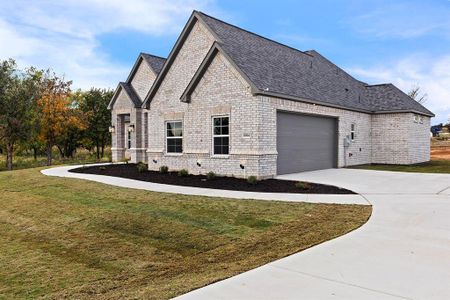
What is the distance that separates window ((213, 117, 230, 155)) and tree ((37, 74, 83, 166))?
67.4ft

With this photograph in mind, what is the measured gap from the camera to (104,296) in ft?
14.9

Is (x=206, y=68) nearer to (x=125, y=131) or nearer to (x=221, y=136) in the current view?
(x=221, y=136)

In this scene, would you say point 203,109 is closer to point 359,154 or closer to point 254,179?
point 254,179

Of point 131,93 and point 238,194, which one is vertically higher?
point 131,93

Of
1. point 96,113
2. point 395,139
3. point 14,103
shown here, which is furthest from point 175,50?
point 96,113

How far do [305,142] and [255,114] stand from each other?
4263 mm

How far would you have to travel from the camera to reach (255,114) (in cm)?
1352

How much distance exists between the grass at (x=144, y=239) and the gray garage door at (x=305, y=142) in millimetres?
6094

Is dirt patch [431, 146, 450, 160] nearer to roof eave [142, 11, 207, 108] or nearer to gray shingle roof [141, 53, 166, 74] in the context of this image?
gray shingle roof [141, 53, 166, 74]

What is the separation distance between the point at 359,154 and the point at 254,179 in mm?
11072

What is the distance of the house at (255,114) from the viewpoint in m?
14.0

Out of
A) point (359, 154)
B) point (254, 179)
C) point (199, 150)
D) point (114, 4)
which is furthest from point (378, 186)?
point (114, 4)

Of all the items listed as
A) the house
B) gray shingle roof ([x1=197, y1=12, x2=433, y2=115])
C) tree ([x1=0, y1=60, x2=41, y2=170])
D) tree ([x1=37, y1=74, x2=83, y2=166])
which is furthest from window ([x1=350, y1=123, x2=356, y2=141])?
tree ([x1=0, y1=60, x2=41, y2=170])

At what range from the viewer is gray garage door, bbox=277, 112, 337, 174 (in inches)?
599
